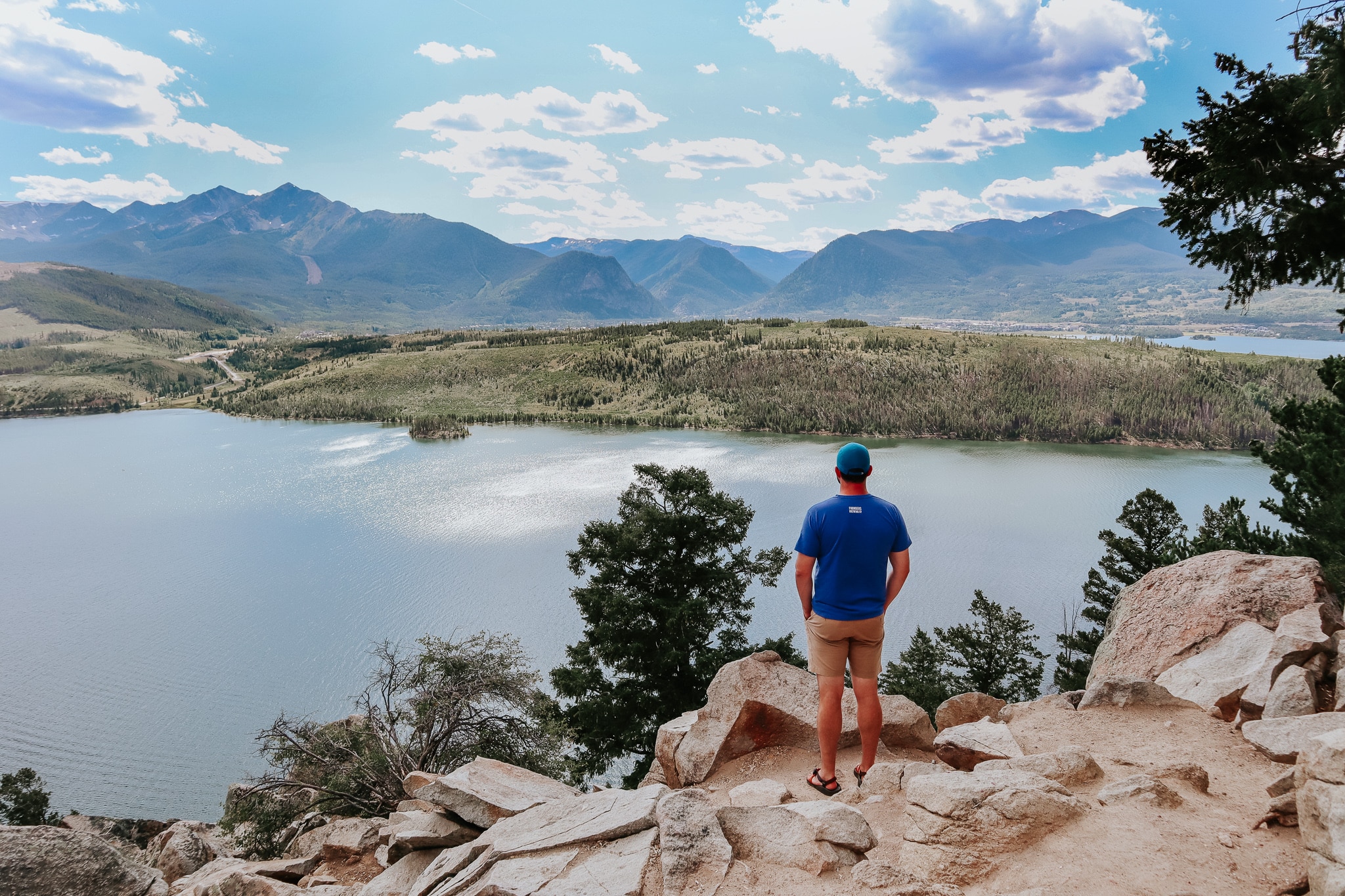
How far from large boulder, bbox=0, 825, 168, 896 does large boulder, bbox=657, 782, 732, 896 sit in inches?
306

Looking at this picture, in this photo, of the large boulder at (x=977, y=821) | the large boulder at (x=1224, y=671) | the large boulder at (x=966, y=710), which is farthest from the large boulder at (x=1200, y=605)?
the large boulder at (x=977, y=821)

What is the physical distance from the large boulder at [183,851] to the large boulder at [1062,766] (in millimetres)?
14446

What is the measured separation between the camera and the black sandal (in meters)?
8.35

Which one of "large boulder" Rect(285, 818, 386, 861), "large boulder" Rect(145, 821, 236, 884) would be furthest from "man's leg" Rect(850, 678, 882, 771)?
"large boulder" Rect(145, 821, 236, 884)

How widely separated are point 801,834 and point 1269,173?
446 inches

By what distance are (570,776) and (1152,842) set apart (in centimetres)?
1428

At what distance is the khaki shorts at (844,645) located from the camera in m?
7.60

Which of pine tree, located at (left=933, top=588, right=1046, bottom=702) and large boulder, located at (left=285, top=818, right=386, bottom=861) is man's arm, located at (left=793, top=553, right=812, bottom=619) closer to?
large boulder, located at (left=285, top=818, right=386, bottom=861)

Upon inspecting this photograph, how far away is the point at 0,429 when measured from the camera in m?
126

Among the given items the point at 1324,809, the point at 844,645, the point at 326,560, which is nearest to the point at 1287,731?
the point at 1324,809

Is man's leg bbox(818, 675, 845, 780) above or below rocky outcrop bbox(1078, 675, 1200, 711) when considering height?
above

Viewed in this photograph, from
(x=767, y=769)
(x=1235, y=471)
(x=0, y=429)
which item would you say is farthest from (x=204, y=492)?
(x=1235, y=471)

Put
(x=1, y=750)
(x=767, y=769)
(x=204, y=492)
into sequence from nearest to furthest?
(x=767, y=769), (x=1, y=750), (x=204, y=492)

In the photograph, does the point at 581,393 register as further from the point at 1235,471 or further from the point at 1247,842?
the point at 1247,842
